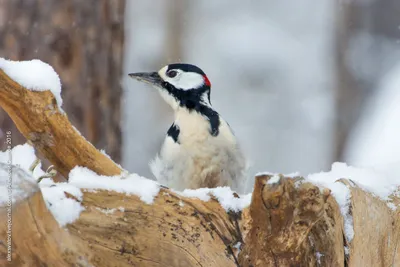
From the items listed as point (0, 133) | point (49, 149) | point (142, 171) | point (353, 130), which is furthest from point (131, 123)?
point (49, 149)

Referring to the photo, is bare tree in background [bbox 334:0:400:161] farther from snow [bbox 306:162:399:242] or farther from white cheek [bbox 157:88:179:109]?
snow [bbox 306:162:399:242]

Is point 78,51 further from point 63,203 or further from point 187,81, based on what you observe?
point 63,203

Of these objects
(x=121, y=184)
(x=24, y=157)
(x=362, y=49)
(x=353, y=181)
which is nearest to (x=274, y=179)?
(x=121, y=184)

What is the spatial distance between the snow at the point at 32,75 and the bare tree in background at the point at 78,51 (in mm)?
1264

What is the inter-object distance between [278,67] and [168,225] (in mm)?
7494

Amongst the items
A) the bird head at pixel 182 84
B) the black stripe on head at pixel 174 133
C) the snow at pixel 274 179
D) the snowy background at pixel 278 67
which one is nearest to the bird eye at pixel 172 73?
the bird head at pixel 182 84

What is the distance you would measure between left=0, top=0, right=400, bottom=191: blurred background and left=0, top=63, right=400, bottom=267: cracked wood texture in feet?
7.77

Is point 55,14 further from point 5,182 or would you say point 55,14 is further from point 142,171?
point 142,171

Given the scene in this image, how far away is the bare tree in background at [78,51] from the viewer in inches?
142

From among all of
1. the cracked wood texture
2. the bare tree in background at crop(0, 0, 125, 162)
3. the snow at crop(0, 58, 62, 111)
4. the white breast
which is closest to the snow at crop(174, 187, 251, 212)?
the cracked wood texture

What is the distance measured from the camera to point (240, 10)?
1032 centimetres

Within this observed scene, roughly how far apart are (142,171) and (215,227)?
527 centimetres

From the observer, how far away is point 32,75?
90.5 inches

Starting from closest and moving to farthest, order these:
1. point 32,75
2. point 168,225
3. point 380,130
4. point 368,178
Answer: point 168,225, point 32,75, point 368,178, point 380,130
